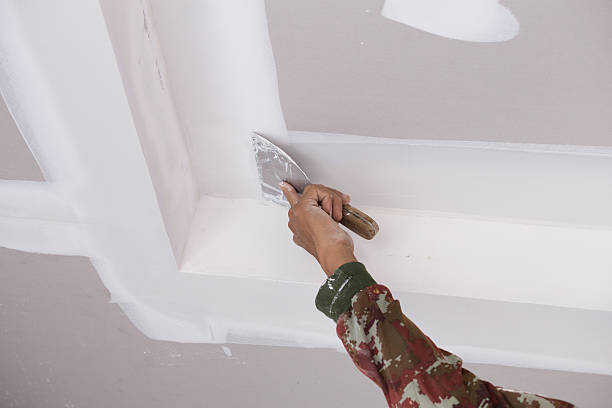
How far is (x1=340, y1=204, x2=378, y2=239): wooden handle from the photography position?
3.33ft

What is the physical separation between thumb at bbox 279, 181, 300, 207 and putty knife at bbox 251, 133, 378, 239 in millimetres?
14

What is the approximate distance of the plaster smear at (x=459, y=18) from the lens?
80cm

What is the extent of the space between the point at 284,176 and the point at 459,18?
1.45 ft

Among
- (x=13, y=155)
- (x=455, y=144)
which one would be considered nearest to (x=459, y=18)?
(x=455, y=144)

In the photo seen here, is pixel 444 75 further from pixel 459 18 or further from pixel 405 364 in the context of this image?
pixel 405 364

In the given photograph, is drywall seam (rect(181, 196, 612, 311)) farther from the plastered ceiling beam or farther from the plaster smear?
the plaster smear

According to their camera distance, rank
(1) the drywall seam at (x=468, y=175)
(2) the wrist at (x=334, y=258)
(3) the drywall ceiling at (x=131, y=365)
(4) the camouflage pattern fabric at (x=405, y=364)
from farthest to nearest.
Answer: (3) the drywall ceiling at (x=131, y=365)
(1) the drywall seam at (x=468, y=175)
(2) the wrist at (x=334, y=258)
(4) the camouflage pattern fabric at (x=405, y=364)

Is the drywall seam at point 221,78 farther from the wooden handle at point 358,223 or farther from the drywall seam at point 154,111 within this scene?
the wooden handle at point 358,223

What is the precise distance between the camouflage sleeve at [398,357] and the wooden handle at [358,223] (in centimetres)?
21

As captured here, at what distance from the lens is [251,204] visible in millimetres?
1193

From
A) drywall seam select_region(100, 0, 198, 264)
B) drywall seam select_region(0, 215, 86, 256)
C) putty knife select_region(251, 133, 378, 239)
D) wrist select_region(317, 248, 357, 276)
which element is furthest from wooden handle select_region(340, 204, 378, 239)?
drywall seam select_region(0, 215, 86, 256)

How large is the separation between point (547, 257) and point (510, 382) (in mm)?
337

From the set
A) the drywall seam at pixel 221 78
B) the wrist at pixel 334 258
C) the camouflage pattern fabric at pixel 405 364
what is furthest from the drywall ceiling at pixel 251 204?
the camouflage pattern fabric at pixel 405 364

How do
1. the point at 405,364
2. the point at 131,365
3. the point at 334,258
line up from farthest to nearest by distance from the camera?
the point at 131,365 < the point at 334,258 < the point at 405,364
